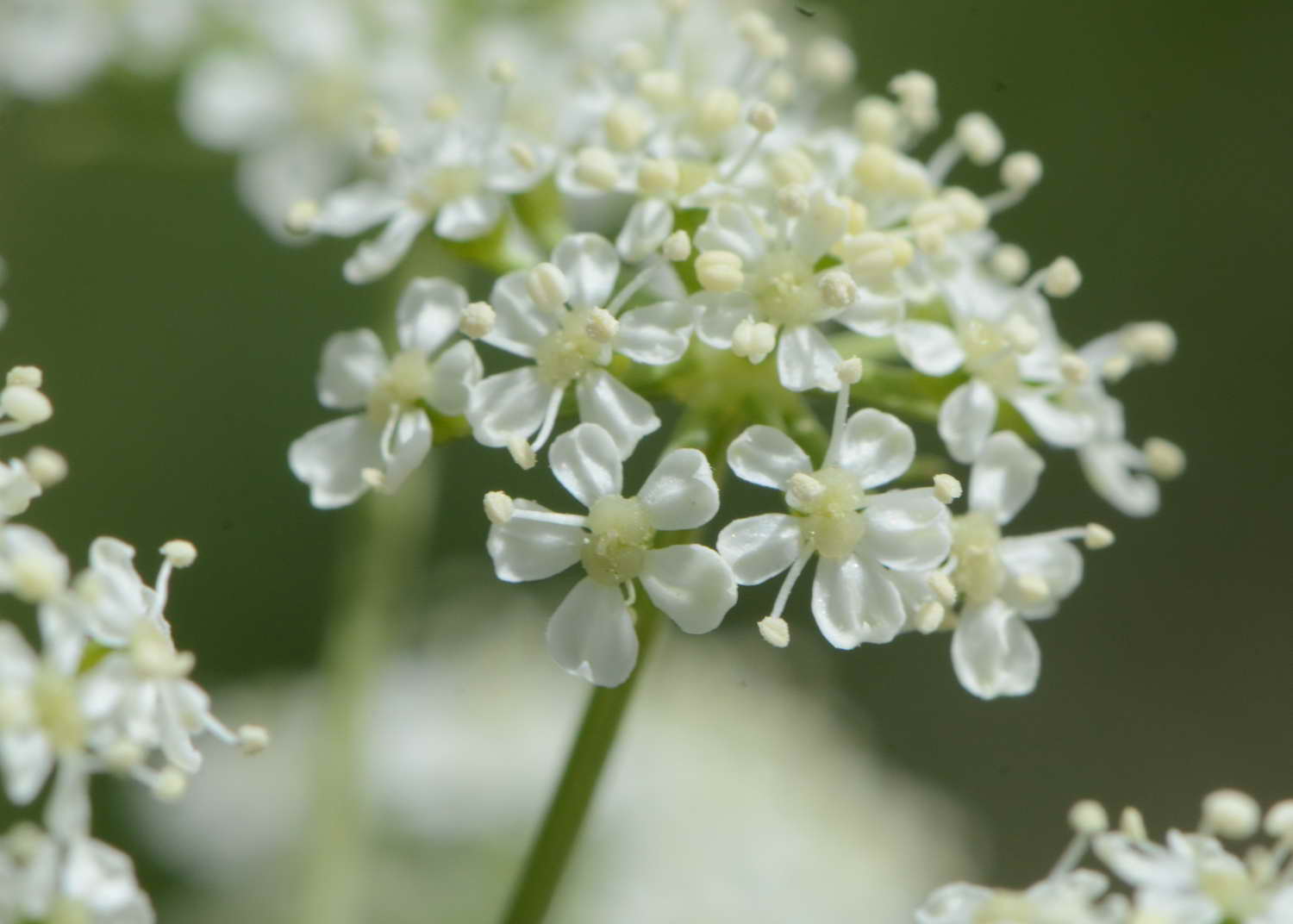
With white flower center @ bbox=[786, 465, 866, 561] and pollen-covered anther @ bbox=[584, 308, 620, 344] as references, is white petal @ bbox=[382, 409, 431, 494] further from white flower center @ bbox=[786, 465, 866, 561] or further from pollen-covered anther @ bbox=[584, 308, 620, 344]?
white flower center @ bbox=[786, 465, 866, 561]

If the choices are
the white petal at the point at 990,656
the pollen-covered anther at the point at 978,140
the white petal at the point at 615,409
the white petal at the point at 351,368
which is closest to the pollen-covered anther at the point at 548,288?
the white petal at the point at 615,409

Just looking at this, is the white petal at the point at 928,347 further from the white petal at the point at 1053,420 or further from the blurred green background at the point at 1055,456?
the blurred green background at the point at 1055,456

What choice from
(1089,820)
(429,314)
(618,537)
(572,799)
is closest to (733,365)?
(618,537)

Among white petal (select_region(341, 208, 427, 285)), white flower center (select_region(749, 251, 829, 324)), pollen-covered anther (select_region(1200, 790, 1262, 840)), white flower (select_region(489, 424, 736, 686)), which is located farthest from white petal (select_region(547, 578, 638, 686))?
pollen-covered anther (select_region(1200, 790, 1262, 840))

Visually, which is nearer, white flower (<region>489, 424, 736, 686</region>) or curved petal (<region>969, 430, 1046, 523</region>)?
white flower (<region>489, 424, 736, 686</region>)

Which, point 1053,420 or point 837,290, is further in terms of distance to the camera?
point 1053,420

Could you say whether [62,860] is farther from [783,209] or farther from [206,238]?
[206,238]

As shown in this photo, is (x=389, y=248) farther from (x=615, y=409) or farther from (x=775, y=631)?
(x=775, y=631)
